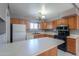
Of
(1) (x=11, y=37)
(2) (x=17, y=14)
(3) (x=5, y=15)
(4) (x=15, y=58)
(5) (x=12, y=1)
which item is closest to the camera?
(4) (x=15, y=58)

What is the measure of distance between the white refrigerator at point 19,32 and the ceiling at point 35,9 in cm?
22

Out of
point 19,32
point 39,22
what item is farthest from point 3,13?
point 39,22

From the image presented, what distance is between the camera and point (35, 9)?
1517 mm

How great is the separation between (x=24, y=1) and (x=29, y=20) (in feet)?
1.04

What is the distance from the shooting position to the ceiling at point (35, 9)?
1442 mm

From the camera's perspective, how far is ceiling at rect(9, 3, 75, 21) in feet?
4.73

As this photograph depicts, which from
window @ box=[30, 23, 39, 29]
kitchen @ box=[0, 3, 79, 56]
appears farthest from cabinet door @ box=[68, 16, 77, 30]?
window @ box=[30, 23, 39, 29]

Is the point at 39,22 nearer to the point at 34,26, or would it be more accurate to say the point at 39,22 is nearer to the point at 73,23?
the point at 34,26

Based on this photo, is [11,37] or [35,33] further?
[11,37]

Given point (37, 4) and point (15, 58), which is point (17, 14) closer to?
point (37, 4)

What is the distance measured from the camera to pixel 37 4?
4.70 ft

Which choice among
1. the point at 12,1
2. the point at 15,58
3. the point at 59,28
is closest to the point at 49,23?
the point at 59,28

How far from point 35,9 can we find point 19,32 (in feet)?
1.82

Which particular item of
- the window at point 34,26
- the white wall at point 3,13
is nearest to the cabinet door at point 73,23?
the window at point 34,26
